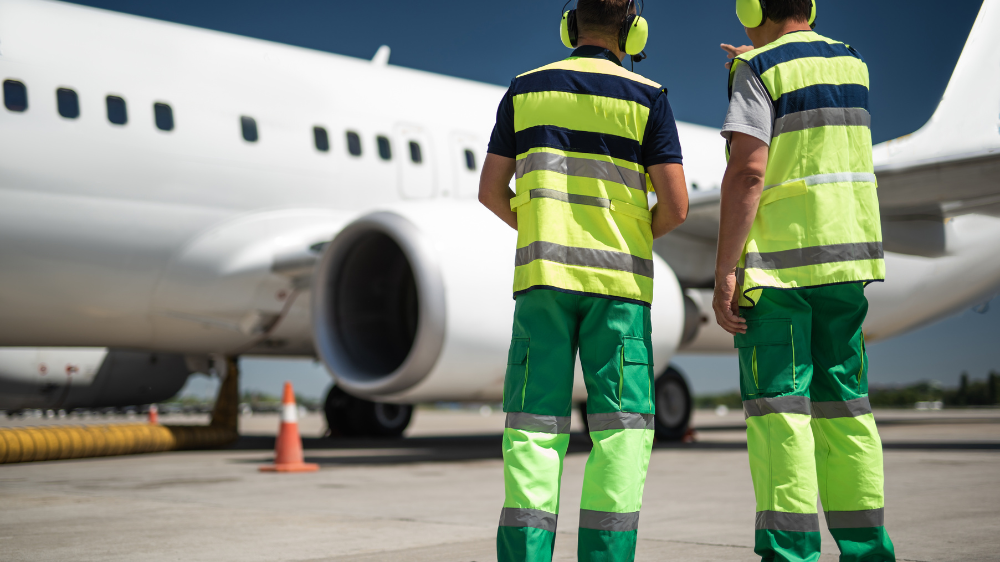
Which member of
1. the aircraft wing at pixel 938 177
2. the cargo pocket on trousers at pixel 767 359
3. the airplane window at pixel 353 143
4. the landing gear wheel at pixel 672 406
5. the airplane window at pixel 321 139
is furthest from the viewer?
the landing gear wheel at pixel 672 406

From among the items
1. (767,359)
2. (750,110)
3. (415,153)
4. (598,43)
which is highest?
(415,153)

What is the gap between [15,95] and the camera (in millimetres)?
5473

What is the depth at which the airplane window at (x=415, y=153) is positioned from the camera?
7.34 meters

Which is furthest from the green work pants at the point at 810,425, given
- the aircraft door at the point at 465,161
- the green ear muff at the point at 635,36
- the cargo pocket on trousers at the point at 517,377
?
the aircraft door at the point at 465,161

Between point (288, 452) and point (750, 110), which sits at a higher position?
point (750, 110)

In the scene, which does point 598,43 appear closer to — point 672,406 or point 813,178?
point 813,178

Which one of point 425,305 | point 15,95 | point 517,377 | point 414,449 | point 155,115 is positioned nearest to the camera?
point 517,377

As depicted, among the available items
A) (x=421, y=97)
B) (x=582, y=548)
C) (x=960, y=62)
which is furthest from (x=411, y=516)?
(x=960, y=62)

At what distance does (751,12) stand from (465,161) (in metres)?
5.54

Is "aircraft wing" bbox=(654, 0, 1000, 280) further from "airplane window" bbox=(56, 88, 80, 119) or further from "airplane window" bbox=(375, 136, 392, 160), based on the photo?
"airplane window" bbox=(56, 88, 80, 119)

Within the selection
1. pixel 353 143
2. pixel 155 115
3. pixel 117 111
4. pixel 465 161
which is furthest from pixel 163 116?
pixel 465 161

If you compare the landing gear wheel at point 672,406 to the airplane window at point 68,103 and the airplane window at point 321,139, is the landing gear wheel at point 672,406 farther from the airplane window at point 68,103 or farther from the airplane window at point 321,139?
the airplane window at point 68,103

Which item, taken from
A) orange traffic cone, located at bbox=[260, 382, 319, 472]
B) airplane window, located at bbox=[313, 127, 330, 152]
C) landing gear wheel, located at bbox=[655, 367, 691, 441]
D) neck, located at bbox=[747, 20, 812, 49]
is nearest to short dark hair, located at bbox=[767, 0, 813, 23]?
neck, located at bbox=[747, 20, 812, 49]

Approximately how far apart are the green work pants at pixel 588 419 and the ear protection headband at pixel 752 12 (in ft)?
2.56
